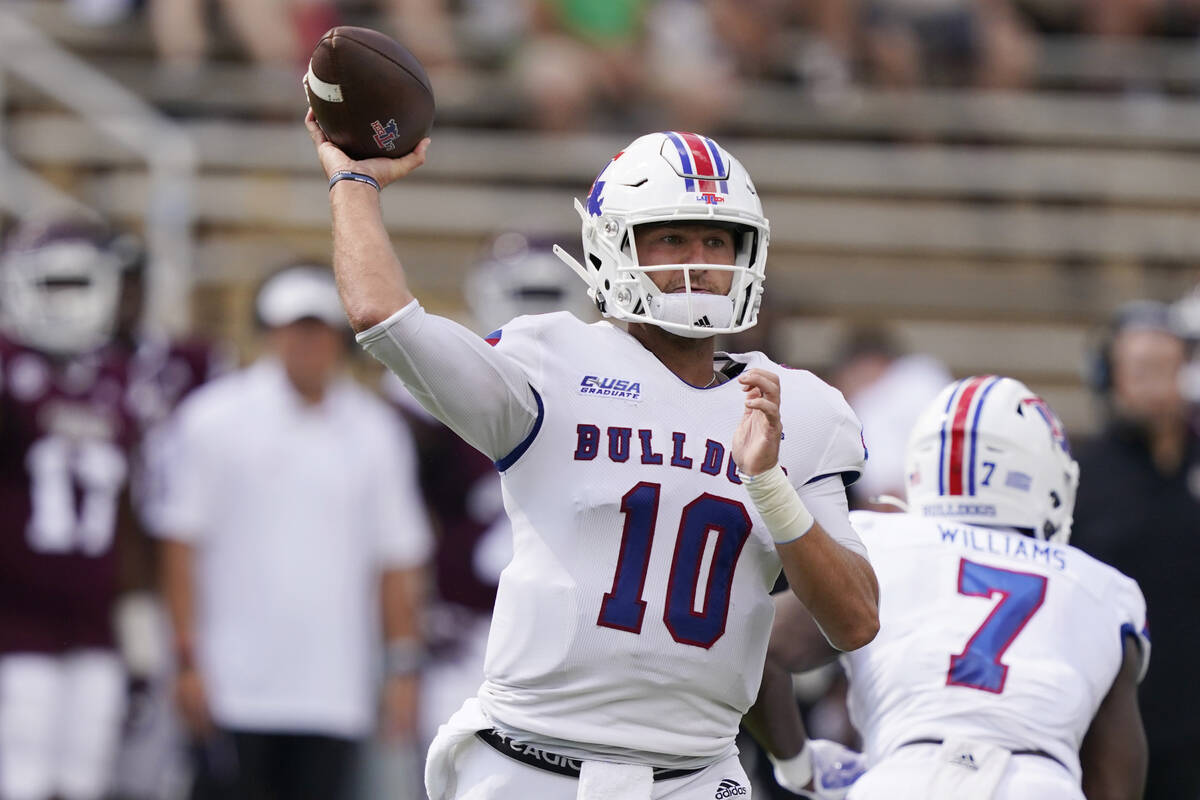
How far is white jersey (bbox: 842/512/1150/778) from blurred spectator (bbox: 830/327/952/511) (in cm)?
380

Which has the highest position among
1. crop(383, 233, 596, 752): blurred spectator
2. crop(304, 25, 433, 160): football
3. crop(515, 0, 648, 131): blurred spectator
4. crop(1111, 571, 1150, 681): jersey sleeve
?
crop(515, 0, 648, 131): blurred spectator

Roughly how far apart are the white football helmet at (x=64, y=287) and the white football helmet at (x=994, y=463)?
431 cm

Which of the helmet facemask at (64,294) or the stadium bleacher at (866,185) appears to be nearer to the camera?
the helmet facemask at (64,294)

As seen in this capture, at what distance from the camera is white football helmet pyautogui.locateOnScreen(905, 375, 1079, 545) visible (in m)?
4.43

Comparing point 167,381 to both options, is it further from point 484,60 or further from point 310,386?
point 484,60

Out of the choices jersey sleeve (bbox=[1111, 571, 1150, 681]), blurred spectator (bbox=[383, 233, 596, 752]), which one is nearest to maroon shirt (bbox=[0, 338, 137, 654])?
blurred spectator (bbox=[383, 233, 596, 752])

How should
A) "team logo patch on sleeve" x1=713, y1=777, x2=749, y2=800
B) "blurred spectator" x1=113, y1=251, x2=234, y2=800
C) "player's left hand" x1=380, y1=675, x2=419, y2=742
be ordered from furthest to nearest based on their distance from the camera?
"blurred spectator" x1=113, y1=251, x2=234, y2=800 → "player's left hand" x1=380, y1=675, x2=419, y2=742 → "team logo patch on sleeve" x1=713, y1=777, x2=749, y2=800

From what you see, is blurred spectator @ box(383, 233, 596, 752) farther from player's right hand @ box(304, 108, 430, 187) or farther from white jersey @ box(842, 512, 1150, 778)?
player's right hand @ box(304, 108, 430, 187)

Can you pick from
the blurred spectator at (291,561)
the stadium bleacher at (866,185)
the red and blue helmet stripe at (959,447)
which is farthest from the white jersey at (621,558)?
the stadium bleacher at (866,185)

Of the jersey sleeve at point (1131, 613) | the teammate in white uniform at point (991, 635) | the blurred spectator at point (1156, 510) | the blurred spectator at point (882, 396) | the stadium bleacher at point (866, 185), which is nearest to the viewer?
the teammate in white uniform at point (991, 635)

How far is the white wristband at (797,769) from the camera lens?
4395 mm

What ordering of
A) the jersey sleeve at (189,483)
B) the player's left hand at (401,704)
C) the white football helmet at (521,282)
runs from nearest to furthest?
the jersey sleeve at (189,483) < the player's left hand at (401,704) < the white football helmet at (521,282)

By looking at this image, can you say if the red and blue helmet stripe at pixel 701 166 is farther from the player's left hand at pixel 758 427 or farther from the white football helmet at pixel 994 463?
the white football helmet at pixel 994 463

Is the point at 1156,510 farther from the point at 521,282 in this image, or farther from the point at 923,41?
the point at 923,41
